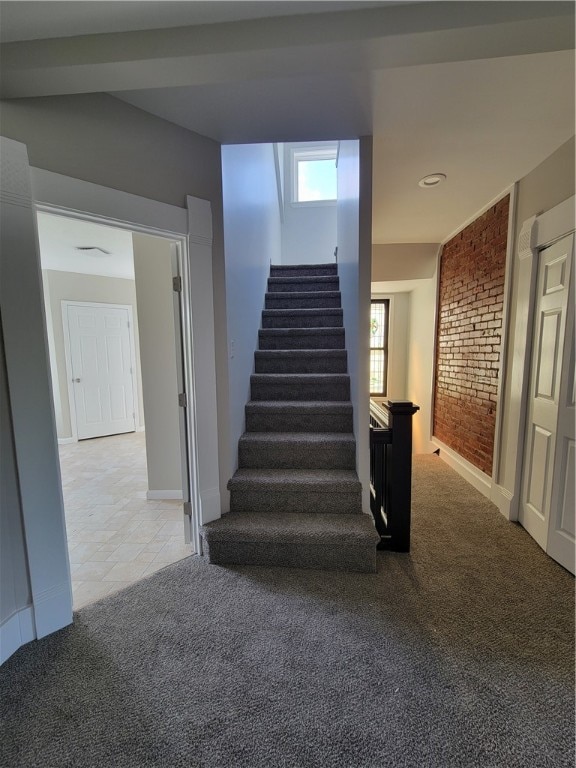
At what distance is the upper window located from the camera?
598 cm

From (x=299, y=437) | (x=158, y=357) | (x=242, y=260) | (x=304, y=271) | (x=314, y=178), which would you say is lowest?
(x=299, y=437)

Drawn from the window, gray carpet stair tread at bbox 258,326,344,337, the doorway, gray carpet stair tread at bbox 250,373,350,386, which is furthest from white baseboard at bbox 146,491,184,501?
the window

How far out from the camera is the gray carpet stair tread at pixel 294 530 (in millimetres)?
2029

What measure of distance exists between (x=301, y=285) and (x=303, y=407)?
1.93 metres

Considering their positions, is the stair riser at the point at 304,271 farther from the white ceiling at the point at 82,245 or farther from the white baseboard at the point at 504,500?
the white baseboard at the point at 504,500

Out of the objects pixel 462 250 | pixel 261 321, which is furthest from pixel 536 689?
pixel 462 250

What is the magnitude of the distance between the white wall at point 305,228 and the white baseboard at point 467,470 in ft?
12.5

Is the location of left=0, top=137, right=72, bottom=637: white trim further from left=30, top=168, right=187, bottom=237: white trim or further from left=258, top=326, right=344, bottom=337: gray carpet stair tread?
left=258, top=326, right=344, bottom=337: gray carpet stair tread

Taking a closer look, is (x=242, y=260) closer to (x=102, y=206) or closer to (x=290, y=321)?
(x=290, y=321)

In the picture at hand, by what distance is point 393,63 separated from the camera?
48.8 inches

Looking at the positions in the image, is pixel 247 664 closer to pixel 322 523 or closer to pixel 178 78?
pixel 322 523

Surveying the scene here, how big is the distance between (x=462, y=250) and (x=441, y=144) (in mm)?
1727

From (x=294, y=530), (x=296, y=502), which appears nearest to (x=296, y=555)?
(x=294, y=530)

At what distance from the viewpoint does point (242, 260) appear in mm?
2750
